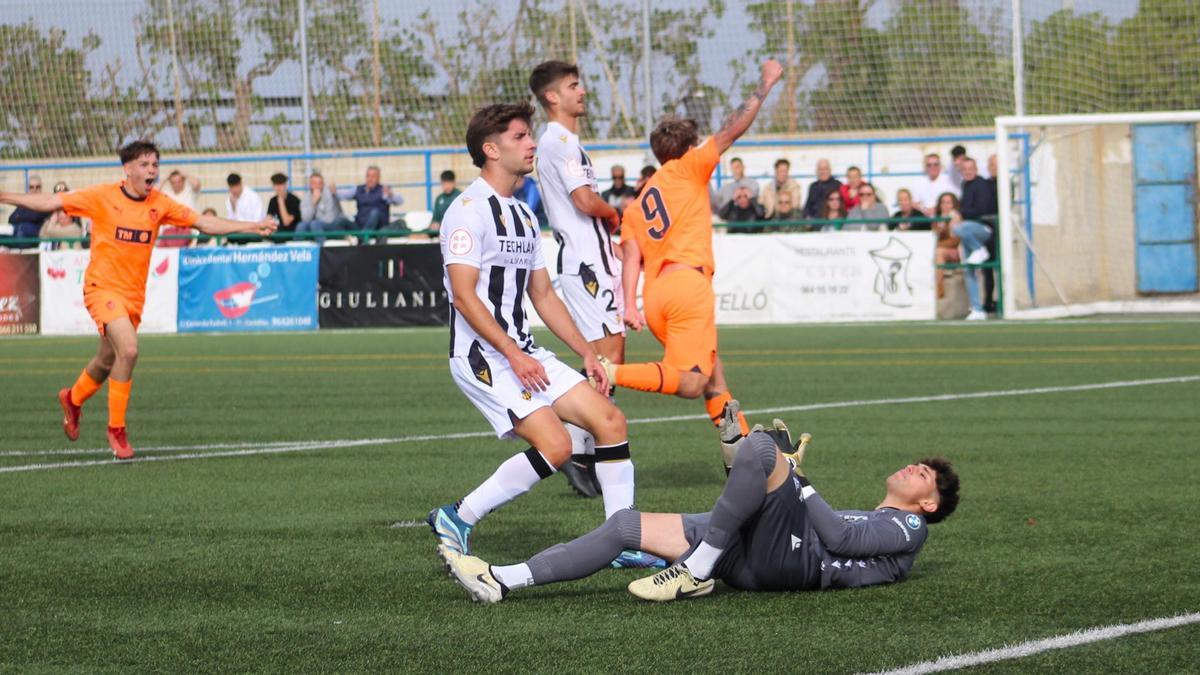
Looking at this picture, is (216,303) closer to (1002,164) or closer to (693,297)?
(1002,164)

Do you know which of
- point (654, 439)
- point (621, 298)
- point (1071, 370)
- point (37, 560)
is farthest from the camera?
point (1071, 370)

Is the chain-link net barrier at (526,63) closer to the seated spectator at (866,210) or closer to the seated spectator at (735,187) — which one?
the seated spectator at (735,187)

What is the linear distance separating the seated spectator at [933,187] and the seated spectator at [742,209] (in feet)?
7.78

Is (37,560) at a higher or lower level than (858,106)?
lower

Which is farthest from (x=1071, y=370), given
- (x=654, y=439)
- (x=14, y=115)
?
(x=14, y=115)

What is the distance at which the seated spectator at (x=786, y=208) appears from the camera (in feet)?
82.8

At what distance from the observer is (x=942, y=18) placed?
2816 cm

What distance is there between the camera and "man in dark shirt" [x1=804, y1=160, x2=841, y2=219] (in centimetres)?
2508

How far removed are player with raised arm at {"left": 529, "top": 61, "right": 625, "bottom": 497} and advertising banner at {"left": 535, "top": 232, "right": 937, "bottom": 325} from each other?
48.6 ft

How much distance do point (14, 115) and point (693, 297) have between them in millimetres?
25701

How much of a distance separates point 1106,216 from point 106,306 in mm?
17131

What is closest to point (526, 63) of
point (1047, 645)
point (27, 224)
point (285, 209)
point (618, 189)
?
point (285, 209)

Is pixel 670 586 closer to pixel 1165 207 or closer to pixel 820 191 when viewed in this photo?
pixel 820 191

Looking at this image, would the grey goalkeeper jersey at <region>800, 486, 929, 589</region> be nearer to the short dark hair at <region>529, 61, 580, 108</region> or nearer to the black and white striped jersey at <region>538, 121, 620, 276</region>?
the black and white striped jersey at <region>538, 121, 620, 276</region>
